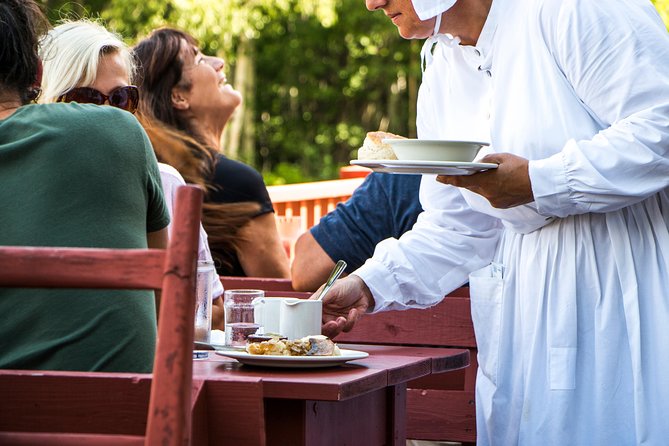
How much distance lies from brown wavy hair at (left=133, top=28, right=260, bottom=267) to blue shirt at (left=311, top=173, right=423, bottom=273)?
0.60 m

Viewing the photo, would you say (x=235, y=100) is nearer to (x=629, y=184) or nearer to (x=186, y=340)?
(x=629, y=184)

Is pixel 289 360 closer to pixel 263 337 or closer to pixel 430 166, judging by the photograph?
pixel 263 337

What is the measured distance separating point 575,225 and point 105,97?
1.41 meters

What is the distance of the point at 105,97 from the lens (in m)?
3.27

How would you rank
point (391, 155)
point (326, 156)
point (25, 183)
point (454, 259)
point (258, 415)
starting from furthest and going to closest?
1. point (326, 156)
2. point (454, 259)
3. point (391, 155)
4. point (25, 183)
5. point (258, 415)

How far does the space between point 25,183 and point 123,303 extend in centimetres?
30

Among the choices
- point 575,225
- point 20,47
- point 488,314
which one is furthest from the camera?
point 488,314

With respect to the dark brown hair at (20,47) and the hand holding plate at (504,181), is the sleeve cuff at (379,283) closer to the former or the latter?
the hand holding plate at (504,181)

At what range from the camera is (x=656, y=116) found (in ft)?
8.15

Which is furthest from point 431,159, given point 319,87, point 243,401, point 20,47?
point 319,87

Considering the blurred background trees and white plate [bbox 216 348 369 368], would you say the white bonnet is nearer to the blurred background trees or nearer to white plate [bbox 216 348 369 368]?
white plate [bbox 216 348 369 368]


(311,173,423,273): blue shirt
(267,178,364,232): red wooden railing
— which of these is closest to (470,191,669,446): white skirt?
(311,173,423,273): blue shirt

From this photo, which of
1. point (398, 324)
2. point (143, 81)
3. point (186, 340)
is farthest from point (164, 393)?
point (143, 81)

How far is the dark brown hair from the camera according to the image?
7.64ft
